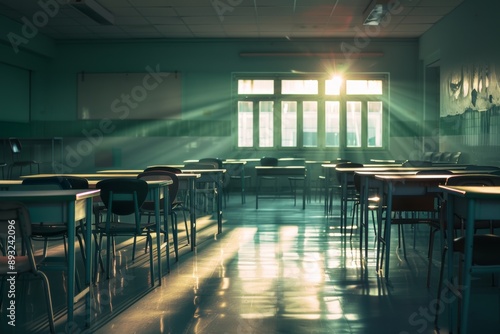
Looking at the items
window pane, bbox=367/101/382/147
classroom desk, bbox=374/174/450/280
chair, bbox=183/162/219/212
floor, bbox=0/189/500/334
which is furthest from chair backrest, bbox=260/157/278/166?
classroom desk, bbox=374/174/450/280

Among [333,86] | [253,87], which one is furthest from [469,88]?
[253,87]

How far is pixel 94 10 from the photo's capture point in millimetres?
9773

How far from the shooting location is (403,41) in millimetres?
12891

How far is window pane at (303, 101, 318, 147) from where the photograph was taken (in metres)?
13.3

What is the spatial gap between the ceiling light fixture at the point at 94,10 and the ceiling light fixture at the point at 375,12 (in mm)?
4632

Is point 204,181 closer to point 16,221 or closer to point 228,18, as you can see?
point 16,221

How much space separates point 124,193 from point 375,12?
7133 millimetres

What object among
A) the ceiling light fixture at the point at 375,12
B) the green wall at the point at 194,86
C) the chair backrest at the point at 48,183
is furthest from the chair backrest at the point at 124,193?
the green wall at the point at 194,86

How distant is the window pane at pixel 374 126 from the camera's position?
43.5ft

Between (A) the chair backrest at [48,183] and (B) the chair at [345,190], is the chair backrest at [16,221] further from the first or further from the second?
(B) the chair at [345,190]

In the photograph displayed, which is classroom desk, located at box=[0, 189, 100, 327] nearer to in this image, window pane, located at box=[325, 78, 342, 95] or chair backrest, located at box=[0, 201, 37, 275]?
chair backrest, located at box=[0, 201, 37, 275]

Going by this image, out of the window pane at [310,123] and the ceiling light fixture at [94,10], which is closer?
the ceiling light fixture at [94,10]

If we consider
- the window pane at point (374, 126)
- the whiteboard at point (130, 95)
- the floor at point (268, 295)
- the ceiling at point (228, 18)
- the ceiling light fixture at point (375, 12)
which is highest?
the ceiling at point (228, 18)

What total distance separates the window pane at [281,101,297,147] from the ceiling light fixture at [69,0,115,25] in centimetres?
438
